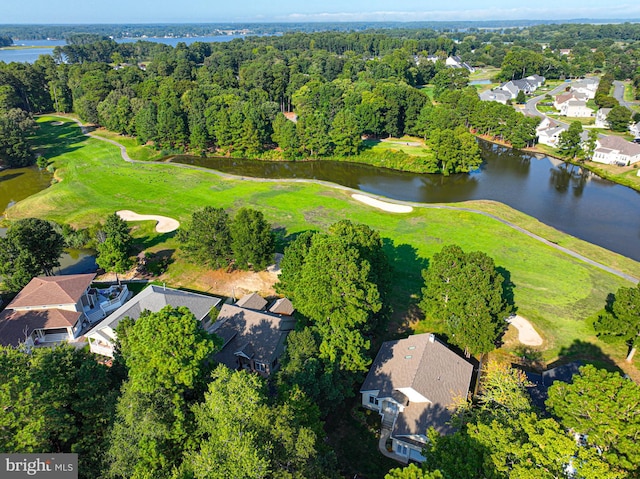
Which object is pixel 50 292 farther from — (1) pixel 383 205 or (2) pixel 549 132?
(2) pixel 549 132

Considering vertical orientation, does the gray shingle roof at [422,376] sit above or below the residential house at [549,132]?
below

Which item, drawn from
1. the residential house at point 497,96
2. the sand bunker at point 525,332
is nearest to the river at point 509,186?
the sand bunker at point 525,332

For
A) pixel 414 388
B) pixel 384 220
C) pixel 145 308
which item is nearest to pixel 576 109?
pixel 384 220

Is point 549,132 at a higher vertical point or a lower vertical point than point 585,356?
higher

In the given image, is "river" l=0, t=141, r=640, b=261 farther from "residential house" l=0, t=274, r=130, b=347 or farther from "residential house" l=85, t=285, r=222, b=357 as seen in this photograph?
"residential house" l=85, t=285, r=222, b=357

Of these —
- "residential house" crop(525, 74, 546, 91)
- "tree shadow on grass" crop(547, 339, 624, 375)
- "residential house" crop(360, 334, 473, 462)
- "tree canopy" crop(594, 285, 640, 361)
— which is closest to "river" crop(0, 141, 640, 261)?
"tree shadow on grass" crop(547, 339, 624, 375)

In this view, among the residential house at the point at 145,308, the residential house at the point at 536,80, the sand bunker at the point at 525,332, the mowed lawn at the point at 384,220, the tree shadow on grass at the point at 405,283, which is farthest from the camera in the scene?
the residential house at the point at 536,80

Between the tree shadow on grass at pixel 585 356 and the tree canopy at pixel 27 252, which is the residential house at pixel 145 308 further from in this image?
the tree shadow on grass at pixel 585 356
